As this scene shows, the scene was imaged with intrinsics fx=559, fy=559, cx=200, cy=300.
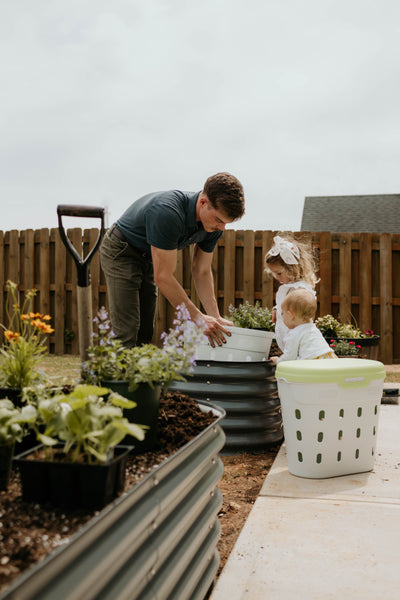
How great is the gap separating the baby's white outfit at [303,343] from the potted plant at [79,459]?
2134 millimetres

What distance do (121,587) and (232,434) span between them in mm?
2119

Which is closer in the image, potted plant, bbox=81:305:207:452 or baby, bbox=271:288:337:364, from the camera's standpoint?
potted plant, bbox=81:305:207:452

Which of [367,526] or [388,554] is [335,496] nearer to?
[367,526]

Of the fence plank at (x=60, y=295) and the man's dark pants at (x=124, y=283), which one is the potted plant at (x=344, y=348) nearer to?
the man's dark pants at (x=124, y=283)

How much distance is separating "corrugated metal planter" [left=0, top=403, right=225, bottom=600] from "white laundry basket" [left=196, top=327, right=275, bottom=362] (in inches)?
56.7

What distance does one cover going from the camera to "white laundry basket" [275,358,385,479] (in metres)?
2.53

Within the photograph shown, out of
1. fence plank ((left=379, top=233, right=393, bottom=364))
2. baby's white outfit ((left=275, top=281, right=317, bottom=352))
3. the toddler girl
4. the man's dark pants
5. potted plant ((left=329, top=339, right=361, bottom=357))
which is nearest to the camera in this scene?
the man's dark pants

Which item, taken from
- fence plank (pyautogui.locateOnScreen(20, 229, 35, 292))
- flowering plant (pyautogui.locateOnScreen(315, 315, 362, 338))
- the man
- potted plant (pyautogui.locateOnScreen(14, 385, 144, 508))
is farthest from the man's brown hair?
fence plank (pyautogui.locateOnScreen(20, 229, 35, 292))

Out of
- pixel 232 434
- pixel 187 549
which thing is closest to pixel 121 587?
pixel 187 549

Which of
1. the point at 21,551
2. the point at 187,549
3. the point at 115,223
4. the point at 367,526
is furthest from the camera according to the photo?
the point at 115,223

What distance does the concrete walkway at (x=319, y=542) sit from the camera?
5.33 feet

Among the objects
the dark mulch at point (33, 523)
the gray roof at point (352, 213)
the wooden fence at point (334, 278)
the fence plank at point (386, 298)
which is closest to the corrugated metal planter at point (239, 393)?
the dark mulch at point (33, 523)

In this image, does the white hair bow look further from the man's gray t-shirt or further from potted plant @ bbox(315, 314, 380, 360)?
potted plant @ bbox(315, 314, 380, 360)

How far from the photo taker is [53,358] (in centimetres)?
823
